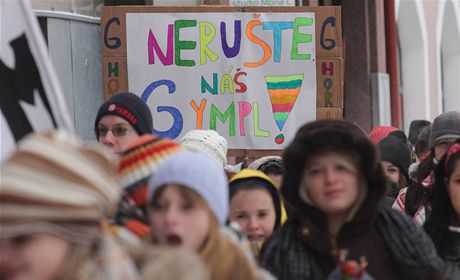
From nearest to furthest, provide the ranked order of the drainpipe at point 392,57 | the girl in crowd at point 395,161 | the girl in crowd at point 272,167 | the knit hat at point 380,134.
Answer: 1. the girl in crowd at point 272,167
2. the girl in crowd at point 395,161
3. the knit hat at point 380,134
4. the drainpipe at point 392,57

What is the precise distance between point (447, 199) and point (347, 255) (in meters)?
1.13

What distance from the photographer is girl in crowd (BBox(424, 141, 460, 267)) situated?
17.1 ft

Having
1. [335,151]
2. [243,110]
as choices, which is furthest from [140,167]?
[243,110]

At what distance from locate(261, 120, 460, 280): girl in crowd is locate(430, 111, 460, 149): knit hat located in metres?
3.00

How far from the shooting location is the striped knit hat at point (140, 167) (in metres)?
3.87

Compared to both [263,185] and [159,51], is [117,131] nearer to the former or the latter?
[263,185]

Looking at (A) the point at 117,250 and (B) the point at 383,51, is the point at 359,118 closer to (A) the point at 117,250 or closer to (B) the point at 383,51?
(B) the point at 383,51

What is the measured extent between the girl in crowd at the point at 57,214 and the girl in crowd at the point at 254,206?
7.14 ft

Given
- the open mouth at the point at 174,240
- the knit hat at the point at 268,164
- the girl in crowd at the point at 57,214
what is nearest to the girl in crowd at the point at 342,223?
the open mouth at the point at 174,240

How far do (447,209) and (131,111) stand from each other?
4.70 feet

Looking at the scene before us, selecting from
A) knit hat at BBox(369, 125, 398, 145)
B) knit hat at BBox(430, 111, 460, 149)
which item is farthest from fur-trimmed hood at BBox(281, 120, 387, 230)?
knit hat at BBox(369, 125, 398, 145)

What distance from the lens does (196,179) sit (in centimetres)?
355

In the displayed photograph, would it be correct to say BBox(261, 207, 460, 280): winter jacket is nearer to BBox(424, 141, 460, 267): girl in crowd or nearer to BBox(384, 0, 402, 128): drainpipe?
BBox(424, 141, 460, 267): girl in crowd

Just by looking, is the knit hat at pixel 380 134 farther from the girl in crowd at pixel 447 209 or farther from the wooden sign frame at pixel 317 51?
the girl in crowd at pixel 447 209
